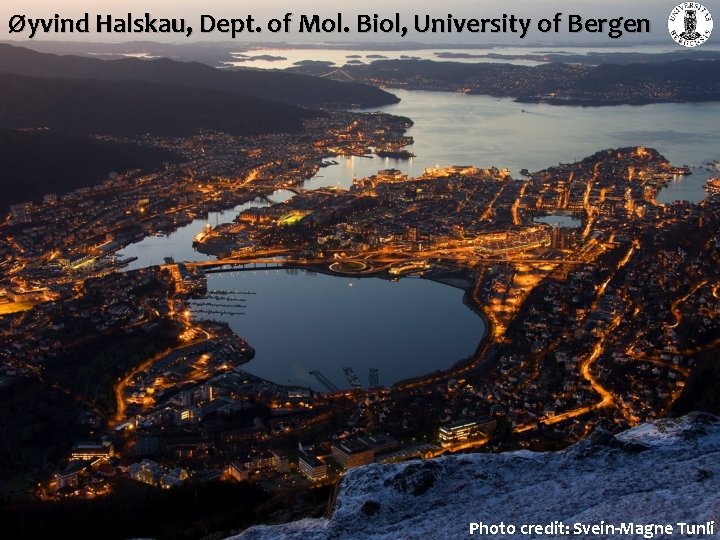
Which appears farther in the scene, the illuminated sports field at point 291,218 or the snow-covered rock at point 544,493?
the illuminated sports field at point 291,218

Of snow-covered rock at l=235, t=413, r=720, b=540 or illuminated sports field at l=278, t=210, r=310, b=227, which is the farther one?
illuminated sports field at l=278, t=210, r=310, b=227

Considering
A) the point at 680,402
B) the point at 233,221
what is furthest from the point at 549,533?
the point at 233,221

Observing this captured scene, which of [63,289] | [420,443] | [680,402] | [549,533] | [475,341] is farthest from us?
[63,289]

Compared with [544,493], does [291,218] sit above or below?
below

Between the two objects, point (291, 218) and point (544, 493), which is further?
point (291, 218)

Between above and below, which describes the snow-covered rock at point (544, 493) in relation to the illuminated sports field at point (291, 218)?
above

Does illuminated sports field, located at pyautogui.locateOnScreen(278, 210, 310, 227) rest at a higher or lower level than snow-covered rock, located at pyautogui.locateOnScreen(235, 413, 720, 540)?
lower

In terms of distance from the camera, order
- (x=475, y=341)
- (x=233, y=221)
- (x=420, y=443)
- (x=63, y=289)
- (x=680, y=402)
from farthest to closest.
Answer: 1. (x=233, y=221)
2. (x=63, y=289)
3. (x=475, y=341)
4. (x=680, y=402)
5. (x=420, y=443)

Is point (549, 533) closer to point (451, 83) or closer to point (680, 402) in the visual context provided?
point (680, 402)
